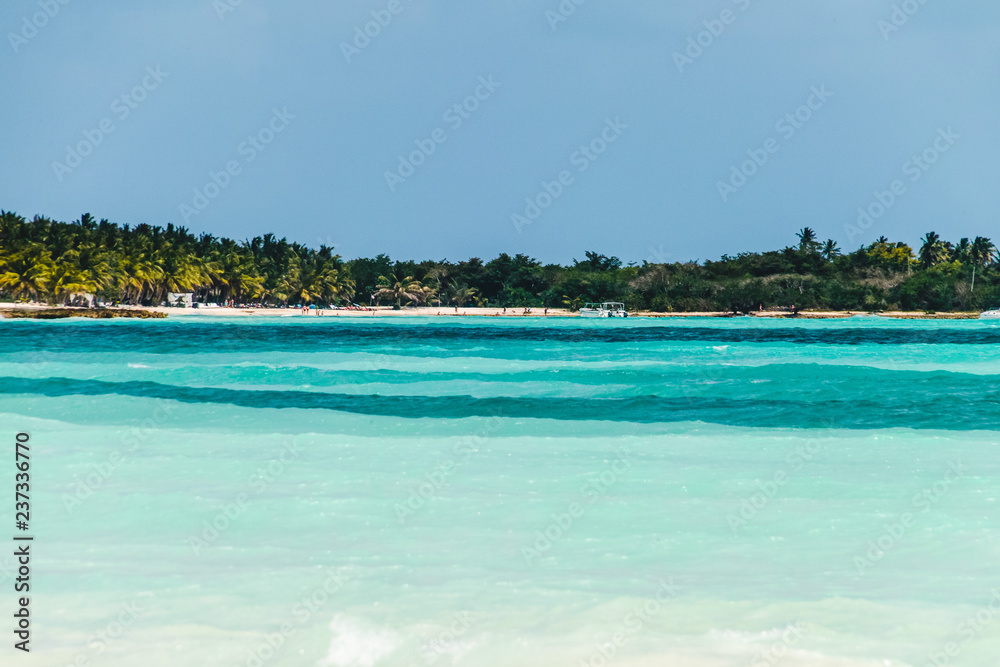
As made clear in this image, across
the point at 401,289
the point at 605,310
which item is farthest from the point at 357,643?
the point at 401,289

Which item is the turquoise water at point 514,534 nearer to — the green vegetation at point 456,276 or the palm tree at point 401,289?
the green vegetation at point 456,276

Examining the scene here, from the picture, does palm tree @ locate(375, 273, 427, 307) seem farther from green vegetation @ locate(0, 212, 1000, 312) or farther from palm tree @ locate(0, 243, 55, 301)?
palm tree @ locate(0, 243, 55, 301)

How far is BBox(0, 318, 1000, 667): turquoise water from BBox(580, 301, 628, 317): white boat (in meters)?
87.5

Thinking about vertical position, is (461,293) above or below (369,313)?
Answer: above

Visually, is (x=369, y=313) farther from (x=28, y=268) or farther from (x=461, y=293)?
(x=28, y=268)

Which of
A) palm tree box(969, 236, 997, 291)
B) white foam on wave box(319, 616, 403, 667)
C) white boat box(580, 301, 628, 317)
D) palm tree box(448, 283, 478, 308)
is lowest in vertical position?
white foam on wave box(319, 616, 403, 667)

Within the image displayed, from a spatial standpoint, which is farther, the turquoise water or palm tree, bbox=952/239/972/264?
palm tree, bbox=952/239/972/264

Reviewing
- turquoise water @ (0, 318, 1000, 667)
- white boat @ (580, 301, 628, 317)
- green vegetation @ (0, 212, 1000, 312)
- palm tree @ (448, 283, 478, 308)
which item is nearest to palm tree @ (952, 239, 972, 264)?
green vegetation @ (0, 212, 1000, 312)

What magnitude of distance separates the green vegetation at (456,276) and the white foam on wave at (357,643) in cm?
8696

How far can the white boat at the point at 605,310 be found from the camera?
105188 millimetres

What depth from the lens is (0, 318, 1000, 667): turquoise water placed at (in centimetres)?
510

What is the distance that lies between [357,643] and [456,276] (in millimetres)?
126380

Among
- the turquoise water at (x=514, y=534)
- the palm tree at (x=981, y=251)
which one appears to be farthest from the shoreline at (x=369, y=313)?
the turquoise water at (x=514, y=534)

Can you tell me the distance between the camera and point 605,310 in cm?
10650
